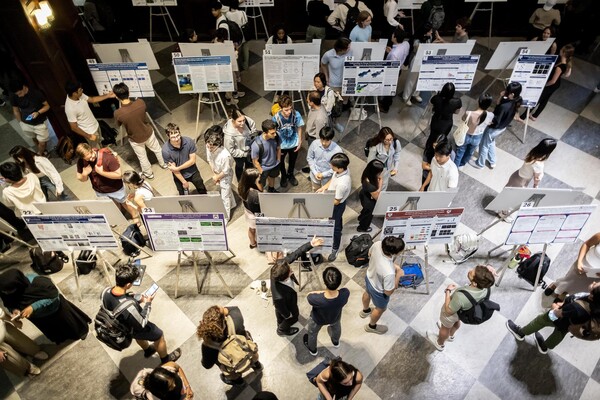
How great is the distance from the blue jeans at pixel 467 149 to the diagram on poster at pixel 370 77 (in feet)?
4.48

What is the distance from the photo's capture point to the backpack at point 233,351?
12.4ft

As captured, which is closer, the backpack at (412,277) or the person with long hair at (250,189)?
the person with long hair at (250,189)

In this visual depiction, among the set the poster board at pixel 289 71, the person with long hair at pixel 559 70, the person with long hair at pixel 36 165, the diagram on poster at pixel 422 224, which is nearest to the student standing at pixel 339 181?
the diagram on poster at pixel 422 224

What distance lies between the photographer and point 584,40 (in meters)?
8.66

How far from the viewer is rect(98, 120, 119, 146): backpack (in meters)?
7.18

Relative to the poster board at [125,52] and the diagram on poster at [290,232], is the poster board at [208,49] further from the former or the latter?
the diagram on poster at [290,232]

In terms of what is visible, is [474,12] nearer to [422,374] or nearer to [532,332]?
[532,332]

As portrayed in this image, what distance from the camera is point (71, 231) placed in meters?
4.82

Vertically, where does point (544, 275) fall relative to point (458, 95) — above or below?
below

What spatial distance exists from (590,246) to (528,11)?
6220mm

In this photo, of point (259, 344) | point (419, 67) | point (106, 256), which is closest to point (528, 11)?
point (419, 67)

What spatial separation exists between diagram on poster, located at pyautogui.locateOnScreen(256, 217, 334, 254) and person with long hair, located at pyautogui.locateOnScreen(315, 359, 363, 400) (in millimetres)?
1457

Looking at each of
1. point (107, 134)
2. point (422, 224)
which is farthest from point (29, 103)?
point (422, 224)

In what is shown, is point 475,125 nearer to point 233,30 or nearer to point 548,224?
point 548,224
